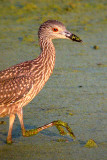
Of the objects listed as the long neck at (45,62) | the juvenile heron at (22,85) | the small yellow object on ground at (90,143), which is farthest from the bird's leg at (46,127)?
the long neck at (45,62)

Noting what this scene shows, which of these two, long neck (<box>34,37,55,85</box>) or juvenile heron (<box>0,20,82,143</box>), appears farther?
long neck (<box>34,37,55,85</box>)

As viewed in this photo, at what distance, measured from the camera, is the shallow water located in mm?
6824

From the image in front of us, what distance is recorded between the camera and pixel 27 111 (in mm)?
7988

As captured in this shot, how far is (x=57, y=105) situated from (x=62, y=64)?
216cm

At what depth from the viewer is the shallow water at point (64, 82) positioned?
22.4 ft

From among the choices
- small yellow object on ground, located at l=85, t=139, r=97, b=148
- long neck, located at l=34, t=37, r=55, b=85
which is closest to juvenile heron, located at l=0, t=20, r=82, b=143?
long neck, located at l=34, t=37, r=55, b=85

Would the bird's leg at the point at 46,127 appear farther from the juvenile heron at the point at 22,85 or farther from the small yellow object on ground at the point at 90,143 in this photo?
the small yellow object on ground at the point at 90,143

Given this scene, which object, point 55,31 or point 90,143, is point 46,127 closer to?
point 90,143

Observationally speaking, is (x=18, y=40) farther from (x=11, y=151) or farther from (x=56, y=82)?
(x=11, y=151)

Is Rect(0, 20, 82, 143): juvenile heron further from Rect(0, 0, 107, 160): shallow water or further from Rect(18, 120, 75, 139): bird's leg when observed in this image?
Rect(0, 0, 107, 160): shallow water

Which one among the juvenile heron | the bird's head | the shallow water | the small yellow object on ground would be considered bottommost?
the shallow water

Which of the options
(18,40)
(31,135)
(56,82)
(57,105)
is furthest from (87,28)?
(31,135)

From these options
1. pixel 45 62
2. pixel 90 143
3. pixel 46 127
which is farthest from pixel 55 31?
pixel 90 143

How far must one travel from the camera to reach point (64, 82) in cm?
930
